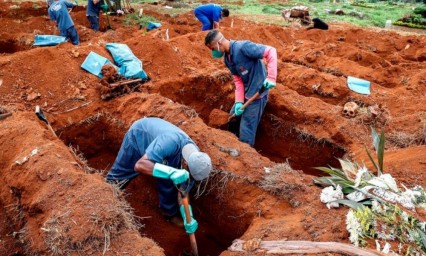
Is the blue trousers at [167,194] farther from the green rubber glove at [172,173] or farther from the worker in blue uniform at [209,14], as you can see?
the worker in blue uniform at [209,14]

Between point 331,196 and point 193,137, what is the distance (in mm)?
1965

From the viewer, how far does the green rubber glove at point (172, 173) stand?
149 inches

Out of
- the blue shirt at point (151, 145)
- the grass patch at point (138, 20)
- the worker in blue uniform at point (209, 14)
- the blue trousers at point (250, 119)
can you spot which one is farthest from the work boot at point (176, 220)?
the grass patch at point (138, 20)

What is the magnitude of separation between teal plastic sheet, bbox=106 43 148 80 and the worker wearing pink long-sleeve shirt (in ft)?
6.06

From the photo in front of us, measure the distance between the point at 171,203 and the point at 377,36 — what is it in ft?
28.4

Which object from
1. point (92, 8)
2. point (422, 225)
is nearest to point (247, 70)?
point (422, 225)

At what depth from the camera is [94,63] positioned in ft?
22.2

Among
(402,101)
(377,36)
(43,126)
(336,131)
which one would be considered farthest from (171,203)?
(377,36)

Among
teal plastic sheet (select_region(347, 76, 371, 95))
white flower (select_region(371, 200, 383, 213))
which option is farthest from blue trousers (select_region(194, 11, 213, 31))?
white flower (select_region(371, 200, 383, 213))

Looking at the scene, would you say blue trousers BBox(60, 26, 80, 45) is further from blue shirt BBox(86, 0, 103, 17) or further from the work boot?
the work boot

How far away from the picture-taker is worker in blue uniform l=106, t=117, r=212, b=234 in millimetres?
3844

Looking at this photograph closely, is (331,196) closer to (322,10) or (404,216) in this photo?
(404,216)

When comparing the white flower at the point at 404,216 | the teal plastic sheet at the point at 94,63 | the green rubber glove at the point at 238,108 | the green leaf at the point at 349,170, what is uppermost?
the teal plastic sheet at the point at 94,63

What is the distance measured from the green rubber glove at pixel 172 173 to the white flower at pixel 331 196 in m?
1.42
